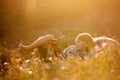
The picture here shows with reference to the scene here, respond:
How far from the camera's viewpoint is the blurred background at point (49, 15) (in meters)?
14.4

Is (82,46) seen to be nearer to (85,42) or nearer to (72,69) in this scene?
(85,42)

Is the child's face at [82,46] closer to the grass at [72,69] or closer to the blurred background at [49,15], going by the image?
the grass at [72,69]

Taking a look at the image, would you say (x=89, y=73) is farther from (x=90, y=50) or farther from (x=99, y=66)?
(x=90, y=50)

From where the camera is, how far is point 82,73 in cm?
528

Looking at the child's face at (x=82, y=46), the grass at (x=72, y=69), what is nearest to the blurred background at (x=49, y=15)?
the child's face at (x=82, y=46)

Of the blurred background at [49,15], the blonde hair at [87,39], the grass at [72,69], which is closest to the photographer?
the grass at [72,69]

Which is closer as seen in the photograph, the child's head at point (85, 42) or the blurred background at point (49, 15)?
the child's head at point (85, 42)

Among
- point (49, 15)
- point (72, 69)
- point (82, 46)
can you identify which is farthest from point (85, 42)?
point (49, 15)

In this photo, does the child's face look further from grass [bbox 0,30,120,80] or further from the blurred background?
the blurred background

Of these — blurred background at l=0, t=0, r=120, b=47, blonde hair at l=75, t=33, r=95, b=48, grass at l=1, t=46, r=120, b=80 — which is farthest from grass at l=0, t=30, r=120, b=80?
blurred background at l=0, t=0, r=120, b=47

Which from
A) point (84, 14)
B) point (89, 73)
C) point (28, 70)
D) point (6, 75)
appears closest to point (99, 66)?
point (89, 73)

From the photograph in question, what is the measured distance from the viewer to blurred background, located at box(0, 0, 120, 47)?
1441 centimetres

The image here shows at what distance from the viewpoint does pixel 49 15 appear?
15.3 metres

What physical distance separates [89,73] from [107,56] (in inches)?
19.9
